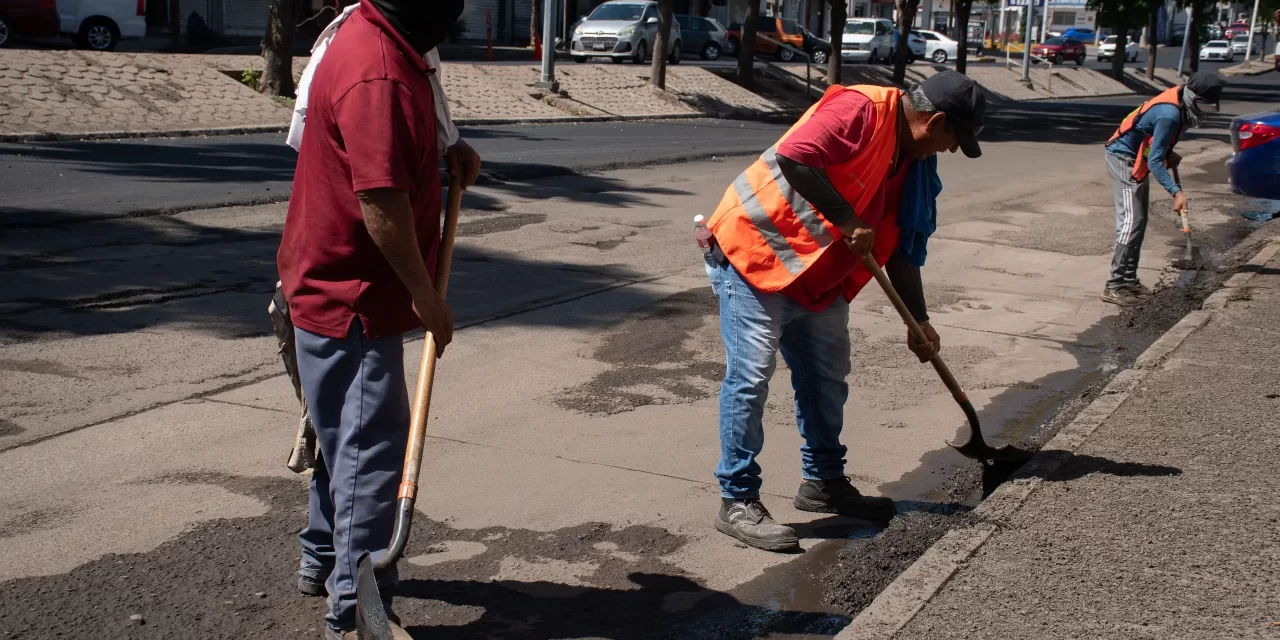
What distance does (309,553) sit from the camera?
356 cm

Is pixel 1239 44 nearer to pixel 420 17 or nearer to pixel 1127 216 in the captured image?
pixel 1127 216

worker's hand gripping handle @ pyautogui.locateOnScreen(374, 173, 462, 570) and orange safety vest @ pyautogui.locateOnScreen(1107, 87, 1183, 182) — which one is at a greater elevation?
orange safety vest @ pyautogui.locateOnScreen(1107, 87, 1183, 182)

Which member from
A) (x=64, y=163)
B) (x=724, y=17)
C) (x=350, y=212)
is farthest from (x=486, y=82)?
(x=724, y=17)

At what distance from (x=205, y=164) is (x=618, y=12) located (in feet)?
68.7

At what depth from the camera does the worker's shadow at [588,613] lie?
354 cm

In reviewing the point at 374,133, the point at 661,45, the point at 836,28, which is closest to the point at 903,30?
the point at 836,28

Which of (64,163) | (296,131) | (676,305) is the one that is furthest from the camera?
(64,163)

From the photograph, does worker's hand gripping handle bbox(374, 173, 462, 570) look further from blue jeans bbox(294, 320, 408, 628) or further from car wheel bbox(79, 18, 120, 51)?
car wheel bbox(79, 18, 120, 51)

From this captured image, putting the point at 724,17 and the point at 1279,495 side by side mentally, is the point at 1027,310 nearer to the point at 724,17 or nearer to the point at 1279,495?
the point at 1279,495

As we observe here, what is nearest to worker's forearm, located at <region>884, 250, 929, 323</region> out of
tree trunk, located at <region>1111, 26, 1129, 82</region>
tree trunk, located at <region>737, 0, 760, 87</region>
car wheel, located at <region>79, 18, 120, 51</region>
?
car wheel, located at <region>79, 18, 120, 51</region>

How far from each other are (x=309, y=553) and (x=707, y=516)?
1482 mm

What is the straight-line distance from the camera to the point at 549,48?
23.0 metres

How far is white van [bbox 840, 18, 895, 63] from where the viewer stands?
44.5 metres

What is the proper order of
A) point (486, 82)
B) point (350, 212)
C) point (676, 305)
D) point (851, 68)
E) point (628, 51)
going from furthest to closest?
1. point (851, 68)
2. point (628, 51)
3. point (486, 82)
4. point (676, 305)
5. point (350, 212)
